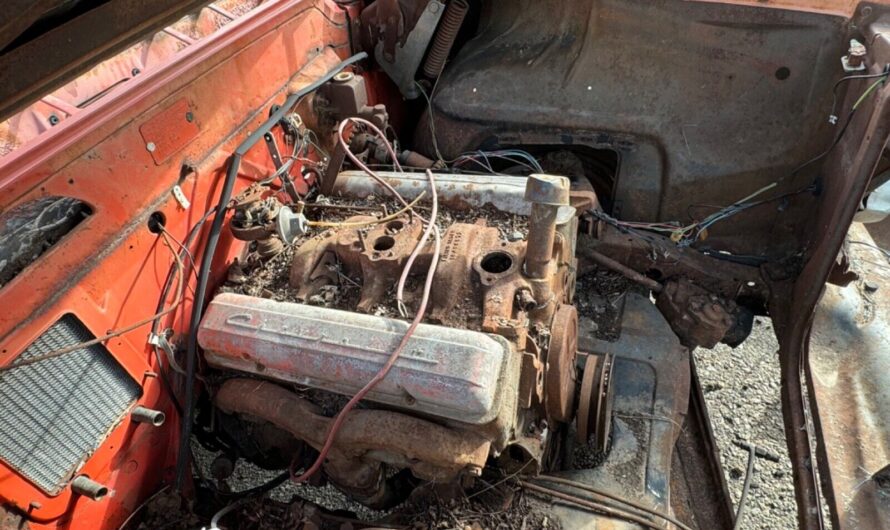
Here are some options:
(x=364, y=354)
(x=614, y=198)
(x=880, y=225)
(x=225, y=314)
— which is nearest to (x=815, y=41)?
(x=614, y=198)

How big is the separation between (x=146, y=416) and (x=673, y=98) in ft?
8.60

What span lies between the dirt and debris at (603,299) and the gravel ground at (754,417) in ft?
2.99

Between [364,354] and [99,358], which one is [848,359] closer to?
[364,354]

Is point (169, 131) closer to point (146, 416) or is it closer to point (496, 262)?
point (146, 416)

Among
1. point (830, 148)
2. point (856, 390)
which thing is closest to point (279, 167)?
point (830, 148)

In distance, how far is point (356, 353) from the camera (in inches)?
68.6

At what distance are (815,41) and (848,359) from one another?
141 cm

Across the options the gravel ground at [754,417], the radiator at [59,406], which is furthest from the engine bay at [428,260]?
the gravel ground at [754,417]

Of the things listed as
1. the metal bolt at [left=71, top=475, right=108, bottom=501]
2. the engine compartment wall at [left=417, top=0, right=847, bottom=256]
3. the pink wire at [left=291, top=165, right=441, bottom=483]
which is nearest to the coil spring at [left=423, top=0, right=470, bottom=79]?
the engine compartment wall at [left=417, top=0, right=847, bottom=256]

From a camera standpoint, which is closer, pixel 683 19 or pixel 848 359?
pixel 848 359

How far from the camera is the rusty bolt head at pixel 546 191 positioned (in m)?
1.72

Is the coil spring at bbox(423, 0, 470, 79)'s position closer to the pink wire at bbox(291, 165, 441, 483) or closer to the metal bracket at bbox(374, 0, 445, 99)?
the metal bracket at bbox(374, 0, 445, 99)

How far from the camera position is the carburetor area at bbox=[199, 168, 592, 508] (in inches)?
66.9

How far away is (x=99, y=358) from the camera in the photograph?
67.9 inches
